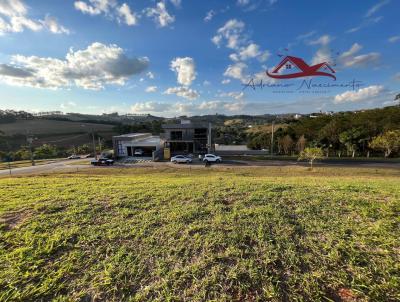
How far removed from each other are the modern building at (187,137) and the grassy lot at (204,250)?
29758mm

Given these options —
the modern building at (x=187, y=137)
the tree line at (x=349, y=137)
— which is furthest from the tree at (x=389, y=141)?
the modern building at (x=187, y=137)

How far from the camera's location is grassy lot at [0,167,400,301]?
2357 millimetres

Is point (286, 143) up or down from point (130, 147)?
up

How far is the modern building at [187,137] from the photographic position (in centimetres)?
3450

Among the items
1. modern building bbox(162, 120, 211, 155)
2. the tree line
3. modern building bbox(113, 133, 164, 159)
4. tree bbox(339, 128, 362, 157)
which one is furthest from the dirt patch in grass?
tree bbox(339, 128, 362, 157)

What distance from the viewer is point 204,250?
3.08 meters

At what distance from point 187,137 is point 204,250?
1272 inches

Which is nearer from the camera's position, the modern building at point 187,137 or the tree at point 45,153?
the modern building at point 187,137

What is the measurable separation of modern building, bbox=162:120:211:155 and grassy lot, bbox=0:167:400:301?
29.8m

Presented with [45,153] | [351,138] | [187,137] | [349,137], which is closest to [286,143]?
[349,137]

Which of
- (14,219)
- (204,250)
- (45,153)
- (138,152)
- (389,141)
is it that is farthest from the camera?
(45,153)

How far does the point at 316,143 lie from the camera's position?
34625 millimetres

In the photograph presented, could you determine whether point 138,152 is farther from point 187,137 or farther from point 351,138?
point 351,138

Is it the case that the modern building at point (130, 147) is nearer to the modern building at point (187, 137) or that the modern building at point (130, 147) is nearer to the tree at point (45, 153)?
the modern building at point (187, 137)
